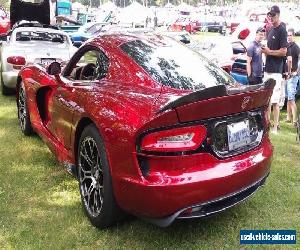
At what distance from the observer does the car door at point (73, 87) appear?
3.76 metres

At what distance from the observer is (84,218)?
3.68 meters

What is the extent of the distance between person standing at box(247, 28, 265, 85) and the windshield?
3854 mm

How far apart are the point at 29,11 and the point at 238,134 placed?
33.2ft

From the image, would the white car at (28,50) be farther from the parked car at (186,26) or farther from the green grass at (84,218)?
the parked car at (186,26)

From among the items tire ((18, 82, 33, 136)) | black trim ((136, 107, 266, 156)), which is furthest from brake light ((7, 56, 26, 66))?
black trim ((136, 107, 266, 156))

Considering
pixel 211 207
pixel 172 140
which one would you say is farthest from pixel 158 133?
pixel 211 207

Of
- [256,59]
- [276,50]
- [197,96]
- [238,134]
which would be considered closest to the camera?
[197,96]

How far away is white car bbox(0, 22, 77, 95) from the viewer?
7.77 m

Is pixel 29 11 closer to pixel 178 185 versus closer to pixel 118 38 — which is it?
pixel 118 38

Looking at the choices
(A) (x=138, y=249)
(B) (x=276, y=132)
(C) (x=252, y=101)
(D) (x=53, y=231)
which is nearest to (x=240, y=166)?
(C) (x=252, y=101)

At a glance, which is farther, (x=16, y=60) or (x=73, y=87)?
(x=16, y=60)

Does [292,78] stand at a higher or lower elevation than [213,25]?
lower

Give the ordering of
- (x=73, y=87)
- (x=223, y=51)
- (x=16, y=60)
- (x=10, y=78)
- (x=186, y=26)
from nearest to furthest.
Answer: (x=73, y=87), (x=16, y=60), (x=10, y=78), (x=223, y=51), (x=186, y=26)

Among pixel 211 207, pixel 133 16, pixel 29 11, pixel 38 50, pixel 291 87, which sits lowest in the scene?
pixel 211 207
